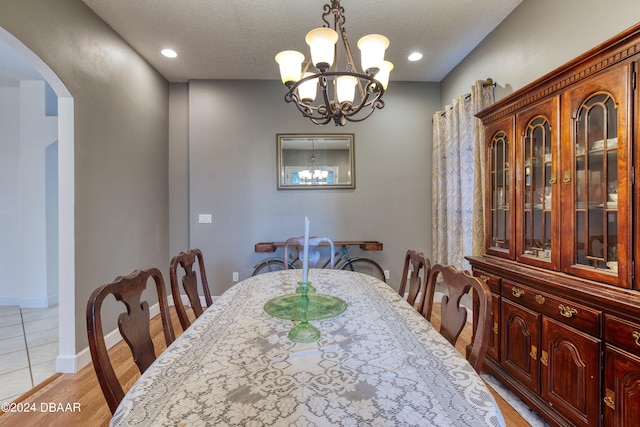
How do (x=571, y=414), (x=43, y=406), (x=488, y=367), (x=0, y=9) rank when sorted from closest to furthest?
1. (x=571, y=414)
2. (x=0, y=9)
3. (x=43, y=406)
4. (x=488, y=367)

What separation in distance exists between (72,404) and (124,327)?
153cm

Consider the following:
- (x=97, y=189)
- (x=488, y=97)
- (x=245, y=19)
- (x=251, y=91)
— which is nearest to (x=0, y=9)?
(x=97, y=189)

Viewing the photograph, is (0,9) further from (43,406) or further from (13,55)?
(43,406)

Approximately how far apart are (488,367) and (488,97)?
7.64 ft

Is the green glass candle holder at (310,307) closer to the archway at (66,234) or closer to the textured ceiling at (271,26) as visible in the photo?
the archway at (66,234)

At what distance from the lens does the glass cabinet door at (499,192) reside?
209 cm

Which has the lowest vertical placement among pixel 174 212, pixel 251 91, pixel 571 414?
pixel 571 414

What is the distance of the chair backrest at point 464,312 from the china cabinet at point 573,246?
628 millimetres

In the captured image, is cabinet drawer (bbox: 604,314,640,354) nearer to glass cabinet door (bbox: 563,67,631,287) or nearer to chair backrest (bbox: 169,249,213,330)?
glass cabinet door (bbox: 563,67,631,287)

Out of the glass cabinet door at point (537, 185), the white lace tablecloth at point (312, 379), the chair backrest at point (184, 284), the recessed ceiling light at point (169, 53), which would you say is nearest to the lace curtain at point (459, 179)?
the glass cabinet door at point (537, 185)

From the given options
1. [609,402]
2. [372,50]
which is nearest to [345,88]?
[372,50]

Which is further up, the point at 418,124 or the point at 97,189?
the point at 418,124

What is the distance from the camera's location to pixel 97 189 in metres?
2.54

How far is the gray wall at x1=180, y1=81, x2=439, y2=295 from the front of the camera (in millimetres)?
3789
